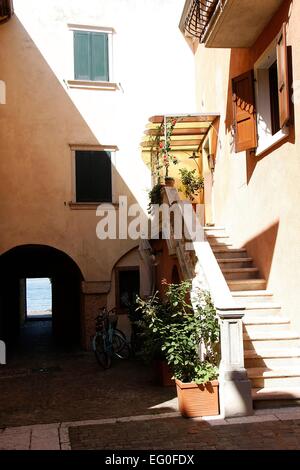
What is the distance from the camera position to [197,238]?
26.2 feet

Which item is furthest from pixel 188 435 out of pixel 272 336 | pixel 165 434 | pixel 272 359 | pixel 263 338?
pixel 272 336

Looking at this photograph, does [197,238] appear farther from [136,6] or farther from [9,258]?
[9,258]

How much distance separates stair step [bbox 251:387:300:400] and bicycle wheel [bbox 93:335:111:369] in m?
4.60

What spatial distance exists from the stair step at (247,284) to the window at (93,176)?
18.2 feet

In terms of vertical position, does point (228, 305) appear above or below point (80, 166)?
below

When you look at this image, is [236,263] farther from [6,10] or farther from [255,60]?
[6,10]

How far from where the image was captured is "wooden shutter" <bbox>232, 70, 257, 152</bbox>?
8.73m

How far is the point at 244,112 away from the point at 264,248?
2553 mm

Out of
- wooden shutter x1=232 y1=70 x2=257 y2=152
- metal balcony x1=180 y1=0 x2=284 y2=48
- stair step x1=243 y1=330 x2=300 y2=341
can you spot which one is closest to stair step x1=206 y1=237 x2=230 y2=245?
wooden shutter x1=232 y1=70 x2=257 y2=152

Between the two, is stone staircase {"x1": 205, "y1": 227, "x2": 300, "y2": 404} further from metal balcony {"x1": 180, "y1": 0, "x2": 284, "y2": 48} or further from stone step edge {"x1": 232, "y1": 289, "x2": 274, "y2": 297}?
metal balcony {"x1": 180, "y1": 0, "x2": 284, "y2": 48}

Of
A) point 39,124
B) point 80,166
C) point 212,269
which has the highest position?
point 39,124

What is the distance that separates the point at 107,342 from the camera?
10.8m
